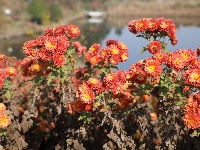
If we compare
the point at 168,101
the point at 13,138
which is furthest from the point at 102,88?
the point at 13,138

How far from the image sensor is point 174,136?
140 inches

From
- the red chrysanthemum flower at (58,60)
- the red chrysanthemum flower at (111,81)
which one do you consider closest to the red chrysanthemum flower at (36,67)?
the red chrysanthemum flower at (58,60)

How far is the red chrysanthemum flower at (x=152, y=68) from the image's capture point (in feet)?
11.1

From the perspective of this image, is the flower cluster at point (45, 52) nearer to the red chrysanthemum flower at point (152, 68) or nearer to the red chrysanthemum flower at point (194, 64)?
the red chrysanthemum flower at point (152, 68)

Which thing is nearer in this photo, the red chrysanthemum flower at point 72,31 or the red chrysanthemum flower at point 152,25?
the red chrysanthemum flower at point 152,25

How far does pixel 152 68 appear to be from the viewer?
11.2 feet

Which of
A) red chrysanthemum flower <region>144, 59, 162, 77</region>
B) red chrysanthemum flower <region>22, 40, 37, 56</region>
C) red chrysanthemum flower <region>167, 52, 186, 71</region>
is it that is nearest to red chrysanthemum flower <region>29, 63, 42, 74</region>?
red chrysanthemum flower <region>22, 40, 37, 56</region>

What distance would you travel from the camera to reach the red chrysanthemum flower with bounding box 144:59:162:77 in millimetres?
3385

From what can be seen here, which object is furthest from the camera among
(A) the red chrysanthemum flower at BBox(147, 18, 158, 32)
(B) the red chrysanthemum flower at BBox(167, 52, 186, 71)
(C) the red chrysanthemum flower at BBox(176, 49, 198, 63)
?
(A) the red chrysanthemum flower at BBox(147, 18, 158, 32)

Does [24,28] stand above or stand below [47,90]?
above

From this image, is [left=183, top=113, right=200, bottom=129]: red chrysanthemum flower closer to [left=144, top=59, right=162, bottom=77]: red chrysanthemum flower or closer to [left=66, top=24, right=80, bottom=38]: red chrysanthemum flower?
[left=144, top=59, right=162, bottom=77]: red chrysanthemum flower

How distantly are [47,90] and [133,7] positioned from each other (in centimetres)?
7578

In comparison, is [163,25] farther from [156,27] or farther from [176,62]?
[176,62]

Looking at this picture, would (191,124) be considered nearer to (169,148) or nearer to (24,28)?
(169,148)
